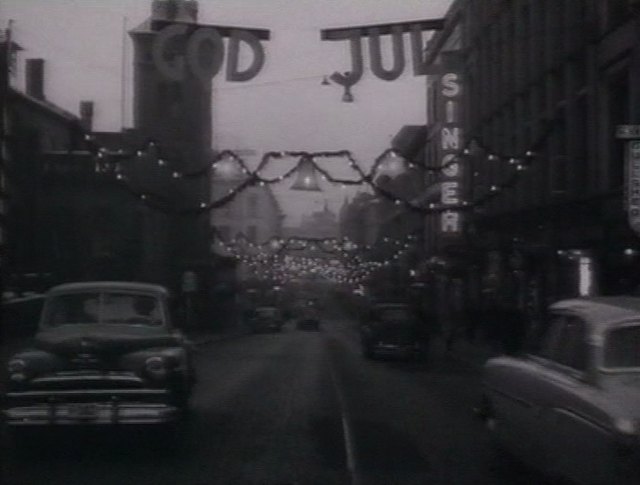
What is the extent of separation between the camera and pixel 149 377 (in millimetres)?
14148

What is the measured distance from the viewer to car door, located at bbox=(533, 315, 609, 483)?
30.8 ft

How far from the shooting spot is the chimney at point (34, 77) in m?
66.1

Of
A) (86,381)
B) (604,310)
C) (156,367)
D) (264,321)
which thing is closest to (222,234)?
(264,321)

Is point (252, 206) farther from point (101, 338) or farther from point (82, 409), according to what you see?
point (82, 409)

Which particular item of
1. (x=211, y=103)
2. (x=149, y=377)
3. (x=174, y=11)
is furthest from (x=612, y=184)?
(x=211, y=103)

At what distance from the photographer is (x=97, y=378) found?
1399 centimetres

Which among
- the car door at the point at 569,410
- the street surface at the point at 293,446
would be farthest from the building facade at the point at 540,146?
the car door at the point at 569,410

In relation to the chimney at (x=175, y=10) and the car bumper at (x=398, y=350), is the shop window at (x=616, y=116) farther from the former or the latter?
the chimney at (x=175, y=10)

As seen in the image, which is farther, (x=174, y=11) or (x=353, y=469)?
(x=174, y=11)

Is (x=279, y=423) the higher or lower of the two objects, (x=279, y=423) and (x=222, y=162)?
the lower

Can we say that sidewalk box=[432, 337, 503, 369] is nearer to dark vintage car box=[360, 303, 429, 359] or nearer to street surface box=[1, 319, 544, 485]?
dark vintage car box=[360, 303, 429, 359]

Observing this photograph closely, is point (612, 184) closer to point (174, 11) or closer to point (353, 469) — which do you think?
point (174, 11)

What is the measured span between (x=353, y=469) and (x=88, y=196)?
49.3 meters

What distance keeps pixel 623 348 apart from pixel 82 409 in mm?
6042
